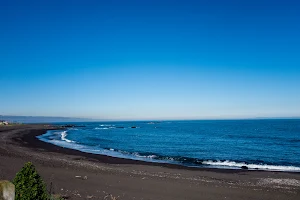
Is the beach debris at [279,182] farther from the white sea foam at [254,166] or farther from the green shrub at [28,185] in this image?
the green shrub at [28,185]

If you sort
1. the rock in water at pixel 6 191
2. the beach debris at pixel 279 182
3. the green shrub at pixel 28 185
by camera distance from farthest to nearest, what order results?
the beach debris at pixel 279 182
the green shrub at pixel 28 185
the rock in water at pixel 6 191

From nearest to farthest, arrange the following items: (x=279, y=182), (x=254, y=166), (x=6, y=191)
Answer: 1. (x=6, y=191)
2. (x=279, y=182)
3. (x=254, y=166)

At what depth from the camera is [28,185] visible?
8.09 metres

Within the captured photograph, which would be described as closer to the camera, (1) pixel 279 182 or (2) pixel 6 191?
(2) pixel 6 191

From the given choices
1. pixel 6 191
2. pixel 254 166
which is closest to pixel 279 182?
pixel 254 166

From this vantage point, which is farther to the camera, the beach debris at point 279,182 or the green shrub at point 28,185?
the beach debris at point 279,182

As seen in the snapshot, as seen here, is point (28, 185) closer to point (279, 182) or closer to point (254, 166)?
point (279, 182)

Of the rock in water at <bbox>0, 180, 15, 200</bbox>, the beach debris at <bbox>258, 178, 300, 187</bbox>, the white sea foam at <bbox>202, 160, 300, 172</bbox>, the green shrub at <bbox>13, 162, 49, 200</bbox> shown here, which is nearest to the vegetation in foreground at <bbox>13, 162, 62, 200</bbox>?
the green shrub at <bbox>13, 162, 49, 200</bbox>

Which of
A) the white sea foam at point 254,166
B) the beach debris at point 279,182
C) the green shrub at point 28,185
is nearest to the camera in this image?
the green shrub at point 28,185

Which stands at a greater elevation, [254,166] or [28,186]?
[28,186]

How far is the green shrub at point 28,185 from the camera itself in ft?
26.2

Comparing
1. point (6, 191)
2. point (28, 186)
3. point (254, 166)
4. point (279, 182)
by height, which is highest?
point (6, 191)

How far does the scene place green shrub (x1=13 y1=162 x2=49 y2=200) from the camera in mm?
8000

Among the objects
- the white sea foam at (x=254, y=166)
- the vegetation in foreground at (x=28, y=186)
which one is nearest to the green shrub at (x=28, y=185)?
the vegetation in foreground at (x=28, y=186)
